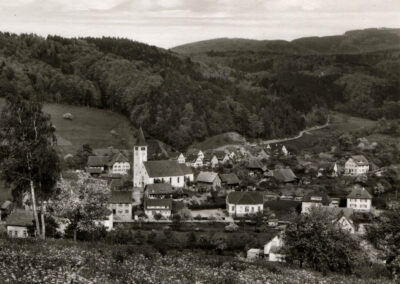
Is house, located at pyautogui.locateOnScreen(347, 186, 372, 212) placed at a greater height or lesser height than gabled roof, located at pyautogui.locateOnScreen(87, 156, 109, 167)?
lesser

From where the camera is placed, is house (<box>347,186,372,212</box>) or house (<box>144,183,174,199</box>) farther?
house (<box>144,183,174,199</box>)

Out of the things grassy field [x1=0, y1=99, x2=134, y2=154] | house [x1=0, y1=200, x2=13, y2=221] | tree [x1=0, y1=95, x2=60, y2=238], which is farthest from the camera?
grassy field [x1=0, y1=99, x2=134, y2=154]

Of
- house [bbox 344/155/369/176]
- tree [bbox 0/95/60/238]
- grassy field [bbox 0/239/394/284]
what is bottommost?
house [bbox 344/155/369/176]

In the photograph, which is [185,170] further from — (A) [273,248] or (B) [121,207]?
(A) [273,248]

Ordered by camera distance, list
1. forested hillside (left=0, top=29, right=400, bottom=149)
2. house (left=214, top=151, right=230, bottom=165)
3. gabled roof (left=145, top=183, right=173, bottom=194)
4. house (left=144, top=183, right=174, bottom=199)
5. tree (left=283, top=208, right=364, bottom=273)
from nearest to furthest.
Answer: tree (left=283, top=208, right=364, bottom=273), house (left=144, top=183, right=174, bottom=199), gabled roof (left=145, top=183, right=173, bottom=194), house (left=214, top=151, right=230, bottom=165), forested hillside (left=0, top=29, right=400, bottom=149)

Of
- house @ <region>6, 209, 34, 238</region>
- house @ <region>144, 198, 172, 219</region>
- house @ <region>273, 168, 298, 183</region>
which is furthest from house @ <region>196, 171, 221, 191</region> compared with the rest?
house @ <region>6, 209, 34, 238</region>

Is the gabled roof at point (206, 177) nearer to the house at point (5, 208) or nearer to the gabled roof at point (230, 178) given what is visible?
the gabled roof at point (230, 178)

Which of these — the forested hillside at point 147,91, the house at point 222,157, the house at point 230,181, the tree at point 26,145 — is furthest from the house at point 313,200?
the tree at point 26,145

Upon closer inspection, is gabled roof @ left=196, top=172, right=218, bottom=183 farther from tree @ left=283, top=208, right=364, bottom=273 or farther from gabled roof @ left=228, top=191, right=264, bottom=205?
tree @ left=283, top=208, right=364, bottom=273
